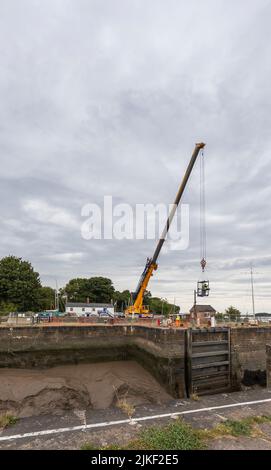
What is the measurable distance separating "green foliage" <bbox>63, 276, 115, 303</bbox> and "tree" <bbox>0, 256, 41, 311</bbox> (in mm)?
31818

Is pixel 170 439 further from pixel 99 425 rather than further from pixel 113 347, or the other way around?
pixel 113 347

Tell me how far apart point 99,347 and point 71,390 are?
575 centimetres

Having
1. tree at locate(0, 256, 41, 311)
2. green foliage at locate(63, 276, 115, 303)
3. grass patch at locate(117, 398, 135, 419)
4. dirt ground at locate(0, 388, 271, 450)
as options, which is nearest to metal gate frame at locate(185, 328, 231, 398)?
dirt ground at locate(0, 388, 271, 450)

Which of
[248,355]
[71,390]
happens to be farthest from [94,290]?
[71,390]

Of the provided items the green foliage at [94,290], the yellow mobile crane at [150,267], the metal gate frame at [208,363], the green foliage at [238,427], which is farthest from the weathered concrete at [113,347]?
the green foliage at [94,290]

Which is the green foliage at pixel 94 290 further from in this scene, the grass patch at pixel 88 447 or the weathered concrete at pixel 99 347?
the grass patch at pixel 88 447

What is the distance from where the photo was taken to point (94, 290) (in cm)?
8994

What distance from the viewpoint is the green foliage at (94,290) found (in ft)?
294

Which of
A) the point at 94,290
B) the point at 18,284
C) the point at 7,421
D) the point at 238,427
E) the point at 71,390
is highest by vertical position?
the point at 18,284

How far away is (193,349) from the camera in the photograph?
683 inches

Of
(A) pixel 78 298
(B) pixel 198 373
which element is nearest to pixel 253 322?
(B) pixel 198 373

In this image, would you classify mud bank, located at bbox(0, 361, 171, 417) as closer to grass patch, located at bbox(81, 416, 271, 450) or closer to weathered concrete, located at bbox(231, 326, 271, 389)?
grass patch, located at bbox(81, 416, 271, 450)

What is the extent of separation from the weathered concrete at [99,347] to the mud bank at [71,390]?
72cm
